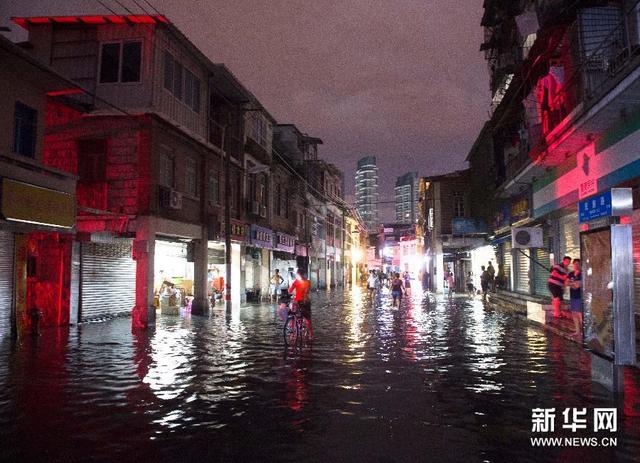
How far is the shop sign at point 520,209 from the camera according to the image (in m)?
22.1

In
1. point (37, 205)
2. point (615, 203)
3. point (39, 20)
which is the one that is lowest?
point (615, 203)

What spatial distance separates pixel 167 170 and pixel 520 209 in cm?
1586

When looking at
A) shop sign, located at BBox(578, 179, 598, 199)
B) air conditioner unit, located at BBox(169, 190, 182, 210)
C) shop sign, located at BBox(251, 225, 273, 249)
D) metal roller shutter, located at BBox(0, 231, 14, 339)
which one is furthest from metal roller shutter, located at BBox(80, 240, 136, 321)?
shop sign, located at BBox(578, 179, 598, 199)

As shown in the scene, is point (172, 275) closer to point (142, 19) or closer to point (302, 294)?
point (142, 19)

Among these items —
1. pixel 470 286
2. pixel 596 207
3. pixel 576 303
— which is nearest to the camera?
pixel 596 207

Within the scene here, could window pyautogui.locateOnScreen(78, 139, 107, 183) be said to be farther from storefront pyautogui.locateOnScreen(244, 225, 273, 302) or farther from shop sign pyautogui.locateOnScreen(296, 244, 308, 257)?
shop sign pyautogui.locateOnScreen(296, 244, 308, 257)

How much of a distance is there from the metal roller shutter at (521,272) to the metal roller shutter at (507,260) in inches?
70.3

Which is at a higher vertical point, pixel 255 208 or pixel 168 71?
pixel 168 71

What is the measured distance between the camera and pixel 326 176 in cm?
5094

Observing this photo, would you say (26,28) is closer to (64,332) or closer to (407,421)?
(64,332)

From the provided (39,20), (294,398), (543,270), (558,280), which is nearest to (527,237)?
(543,270)

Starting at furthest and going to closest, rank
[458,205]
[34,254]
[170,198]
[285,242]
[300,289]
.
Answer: [458,205] → [285,242] → [170,198] → [34,254] → [300,289]

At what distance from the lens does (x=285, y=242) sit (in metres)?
35.0

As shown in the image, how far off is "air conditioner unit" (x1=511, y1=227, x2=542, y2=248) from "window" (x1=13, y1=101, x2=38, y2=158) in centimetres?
1755
